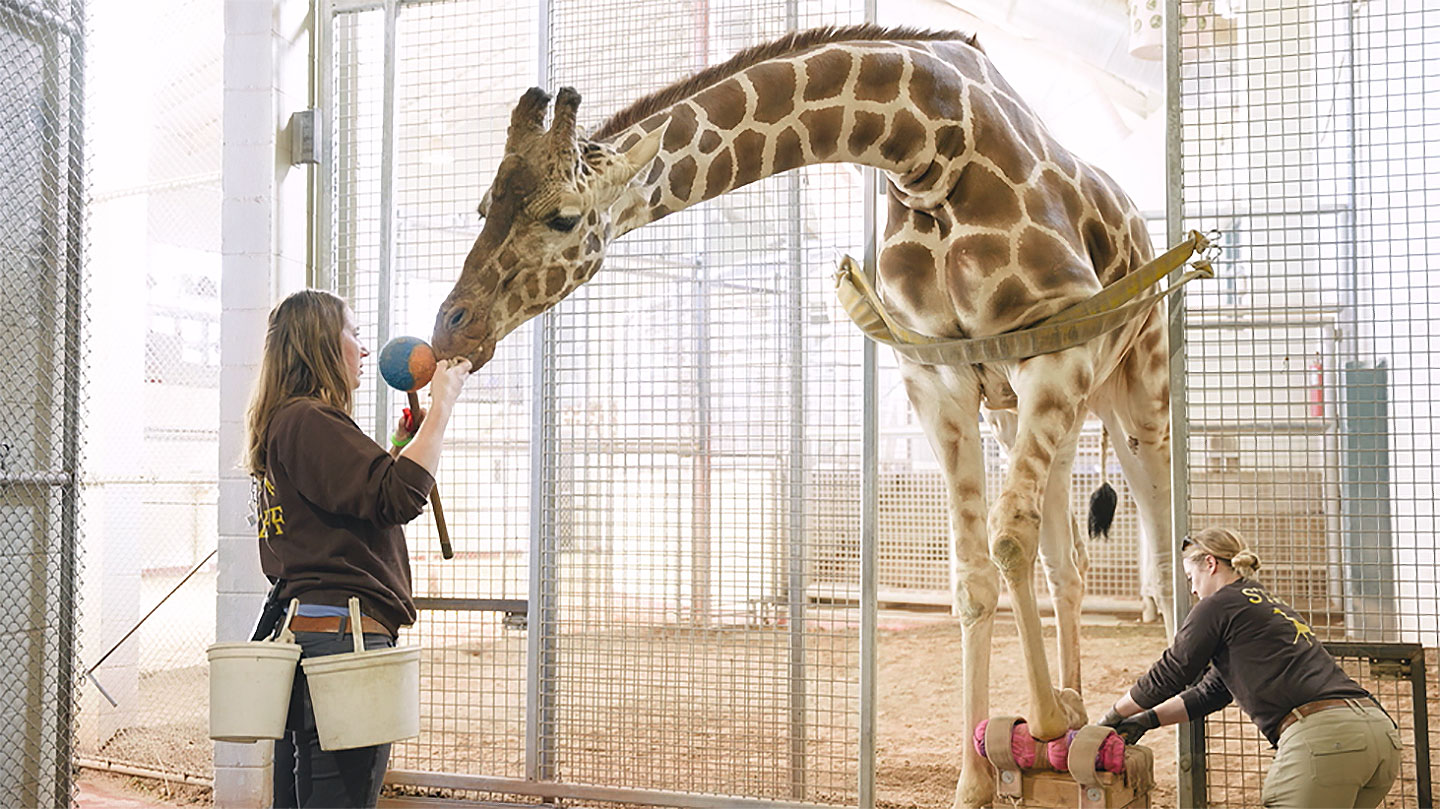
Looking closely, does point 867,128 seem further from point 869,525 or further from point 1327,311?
point 1327,311

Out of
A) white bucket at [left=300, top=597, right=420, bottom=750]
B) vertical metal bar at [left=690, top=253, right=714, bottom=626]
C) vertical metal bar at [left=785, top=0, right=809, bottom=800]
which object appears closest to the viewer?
white bucket at [left=300, top=597, right=420, bottom=750]

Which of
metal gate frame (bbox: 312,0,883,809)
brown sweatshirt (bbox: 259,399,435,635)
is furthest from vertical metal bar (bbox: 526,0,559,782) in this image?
brown sweatshirt (bbox: 259,399,435,635)

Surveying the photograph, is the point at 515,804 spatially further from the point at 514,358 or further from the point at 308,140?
the point at 308,140

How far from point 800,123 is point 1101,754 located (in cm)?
191

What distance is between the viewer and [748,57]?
318 cm

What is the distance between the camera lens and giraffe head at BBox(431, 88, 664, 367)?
2.74m

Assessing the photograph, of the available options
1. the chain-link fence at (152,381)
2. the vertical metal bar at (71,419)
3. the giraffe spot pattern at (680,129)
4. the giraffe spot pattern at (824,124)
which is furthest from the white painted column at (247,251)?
the giraffe spot pattern at (824,124)

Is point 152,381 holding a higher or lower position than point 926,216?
lower

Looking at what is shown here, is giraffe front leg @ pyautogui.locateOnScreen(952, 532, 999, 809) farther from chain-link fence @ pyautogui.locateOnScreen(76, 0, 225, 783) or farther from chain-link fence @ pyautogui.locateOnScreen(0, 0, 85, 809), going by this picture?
chain-link fence @ pyautogui.locateOnScreen(76, 0, 225, 783)

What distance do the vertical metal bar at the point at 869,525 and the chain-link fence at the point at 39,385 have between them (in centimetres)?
295

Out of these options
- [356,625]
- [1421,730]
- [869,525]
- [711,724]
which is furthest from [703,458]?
[1421,730]

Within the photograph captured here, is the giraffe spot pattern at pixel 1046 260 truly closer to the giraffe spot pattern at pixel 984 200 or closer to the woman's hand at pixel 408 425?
the giraffe spot pattern at pixel 984 200

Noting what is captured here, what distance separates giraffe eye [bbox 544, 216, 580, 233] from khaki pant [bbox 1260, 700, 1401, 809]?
2382mm

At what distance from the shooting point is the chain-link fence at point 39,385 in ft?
13.2
